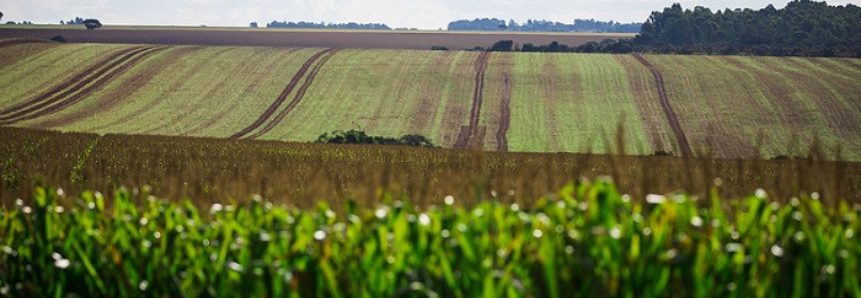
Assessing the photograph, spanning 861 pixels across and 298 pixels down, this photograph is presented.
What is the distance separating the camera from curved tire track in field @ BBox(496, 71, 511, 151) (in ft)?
203

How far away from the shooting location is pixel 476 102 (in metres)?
76.4

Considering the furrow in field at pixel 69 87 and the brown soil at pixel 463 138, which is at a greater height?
the furrow in field at pixel 69 87

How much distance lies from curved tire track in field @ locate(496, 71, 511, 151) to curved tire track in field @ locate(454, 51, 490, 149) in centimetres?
164

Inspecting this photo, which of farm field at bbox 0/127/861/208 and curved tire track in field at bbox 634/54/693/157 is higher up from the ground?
farm field at bbox 0/127/861/208

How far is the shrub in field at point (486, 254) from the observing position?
4.88 metres

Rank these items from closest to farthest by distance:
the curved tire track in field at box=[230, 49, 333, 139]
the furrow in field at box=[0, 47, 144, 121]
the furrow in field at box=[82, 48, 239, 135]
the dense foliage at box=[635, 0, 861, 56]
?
1. the curved tire track in field at box=[230, 49, 333, 139]
2. the furrow in field at box=[82, 48, 239, 135]
3. the furrow in field at box=[0, 47, 144, 121]
4. the dense foliage at box=[635, 0, 861, 56]

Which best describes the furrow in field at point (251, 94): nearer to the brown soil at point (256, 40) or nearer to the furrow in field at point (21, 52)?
the brown soil at point (256, 40)

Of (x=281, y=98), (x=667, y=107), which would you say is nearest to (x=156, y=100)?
(x=281, y=98)

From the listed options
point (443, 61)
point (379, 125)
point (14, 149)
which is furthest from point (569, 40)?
point (14, 149)

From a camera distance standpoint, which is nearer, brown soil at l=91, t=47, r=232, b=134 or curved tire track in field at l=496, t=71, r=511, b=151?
curved tire track in field at l=496, t=71, r=511, b=151

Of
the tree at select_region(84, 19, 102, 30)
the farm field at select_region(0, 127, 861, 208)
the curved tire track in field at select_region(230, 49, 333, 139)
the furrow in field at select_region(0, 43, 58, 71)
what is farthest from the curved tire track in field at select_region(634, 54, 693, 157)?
the tree at select_region(84, 19, 102, 30)

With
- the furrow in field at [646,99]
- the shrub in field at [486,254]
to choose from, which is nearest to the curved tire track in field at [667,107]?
the furrow in field at [646,99]

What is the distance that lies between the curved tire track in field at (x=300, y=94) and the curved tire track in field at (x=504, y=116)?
1611cm

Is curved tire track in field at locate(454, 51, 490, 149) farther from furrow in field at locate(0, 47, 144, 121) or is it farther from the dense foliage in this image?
the dense foliage
